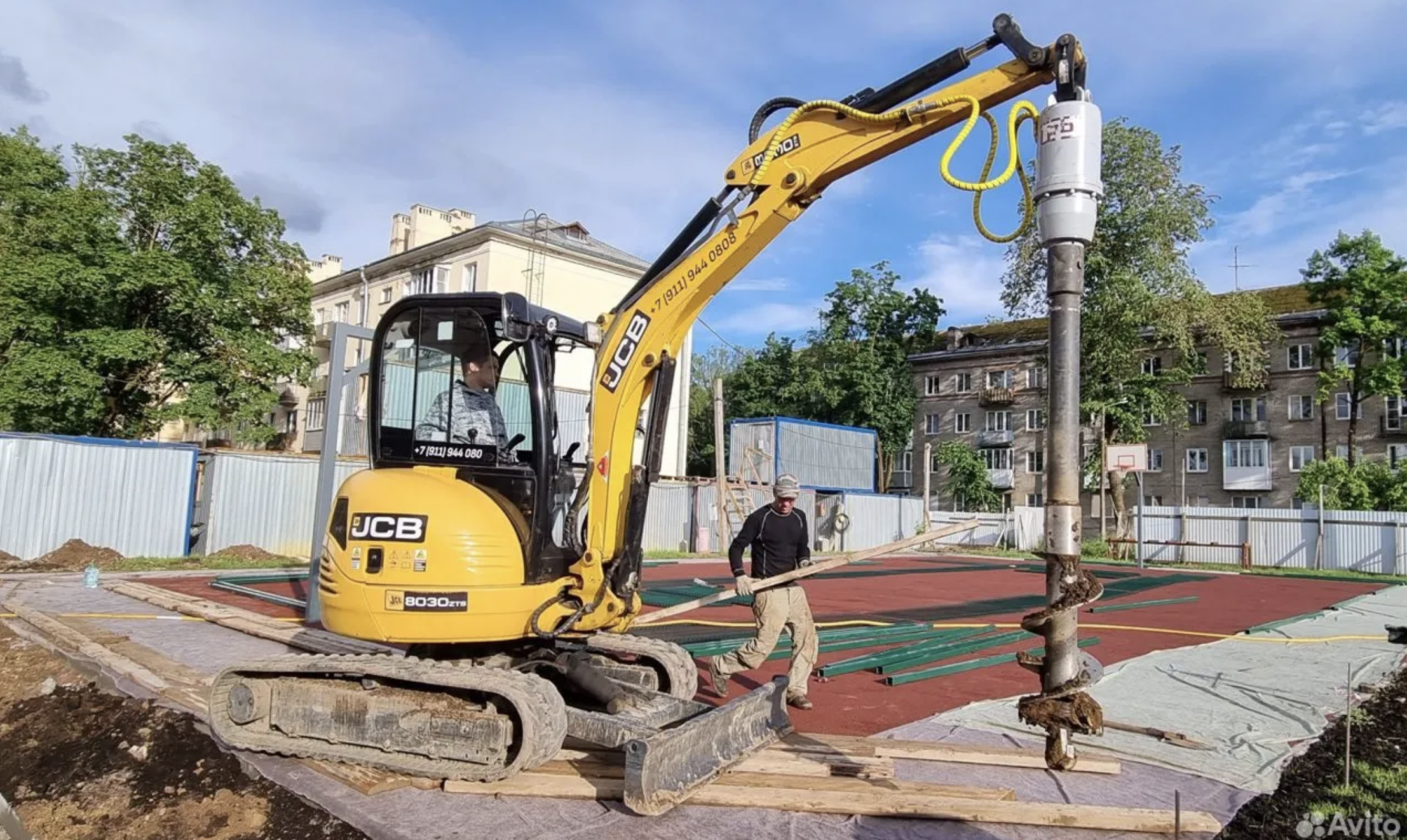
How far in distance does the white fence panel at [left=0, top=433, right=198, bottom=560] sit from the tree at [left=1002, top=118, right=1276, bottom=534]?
30.4 metres

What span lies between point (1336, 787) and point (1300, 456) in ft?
152

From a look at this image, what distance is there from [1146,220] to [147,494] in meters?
36.2

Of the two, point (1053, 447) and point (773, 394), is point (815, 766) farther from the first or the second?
point (773, 394)

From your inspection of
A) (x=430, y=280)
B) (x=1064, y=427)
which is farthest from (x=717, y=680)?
(x=430, y=280)

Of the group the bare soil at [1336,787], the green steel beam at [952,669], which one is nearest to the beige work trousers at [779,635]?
the green steel beam at [952,669]

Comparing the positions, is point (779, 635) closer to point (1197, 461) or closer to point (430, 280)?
point (430, 280)

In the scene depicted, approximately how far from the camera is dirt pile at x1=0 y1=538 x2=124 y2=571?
16.2 m

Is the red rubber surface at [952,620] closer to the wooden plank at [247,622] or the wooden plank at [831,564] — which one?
the wooden plank at [247,622]

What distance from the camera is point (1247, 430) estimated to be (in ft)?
145

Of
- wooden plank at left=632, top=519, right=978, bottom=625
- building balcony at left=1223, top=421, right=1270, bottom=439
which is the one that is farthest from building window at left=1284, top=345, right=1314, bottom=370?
wooden plank at left=632, top=519, right=978, bottom=625

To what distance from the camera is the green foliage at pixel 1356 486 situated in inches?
1350

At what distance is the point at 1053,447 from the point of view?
3111mm

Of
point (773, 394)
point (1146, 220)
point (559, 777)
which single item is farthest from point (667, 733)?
point (773, 394)

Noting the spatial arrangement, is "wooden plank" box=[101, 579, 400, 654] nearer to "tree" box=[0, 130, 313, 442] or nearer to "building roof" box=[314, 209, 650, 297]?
"tree" box=[0, 130, 313, 442]
